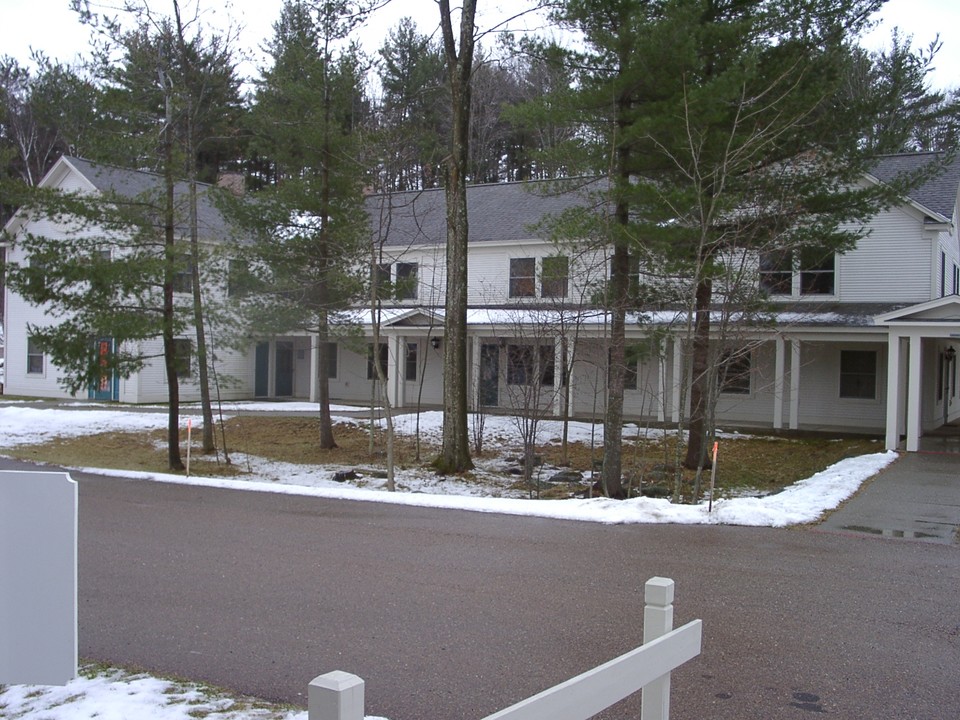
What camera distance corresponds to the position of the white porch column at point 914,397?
60.6ft

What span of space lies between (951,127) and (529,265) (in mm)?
22727

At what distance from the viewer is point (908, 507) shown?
1187 centimetres

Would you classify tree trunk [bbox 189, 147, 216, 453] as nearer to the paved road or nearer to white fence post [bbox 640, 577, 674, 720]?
the paved road

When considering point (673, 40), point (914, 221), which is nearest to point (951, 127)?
point (914, 221)

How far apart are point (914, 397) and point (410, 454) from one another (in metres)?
11.0

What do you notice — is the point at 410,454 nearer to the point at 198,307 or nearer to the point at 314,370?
the point at 198,307

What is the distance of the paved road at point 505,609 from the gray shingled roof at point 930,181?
16484mm

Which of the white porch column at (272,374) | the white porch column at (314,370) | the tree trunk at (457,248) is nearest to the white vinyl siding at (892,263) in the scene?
the tree trunk at (457,248)

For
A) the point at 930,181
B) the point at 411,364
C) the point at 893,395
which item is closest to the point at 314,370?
the point at 411,364

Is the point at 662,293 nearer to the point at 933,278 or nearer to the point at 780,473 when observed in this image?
the point at 780,473

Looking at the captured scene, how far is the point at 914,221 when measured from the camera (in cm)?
2292

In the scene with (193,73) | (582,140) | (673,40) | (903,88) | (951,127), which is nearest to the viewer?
(673,40)

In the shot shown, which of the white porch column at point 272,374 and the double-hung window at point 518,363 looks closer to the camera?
the double-hung window at point 518,363

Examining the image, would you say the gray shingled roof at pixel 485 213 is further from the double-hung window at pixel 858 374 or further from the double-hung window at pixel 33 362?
the double-hung window at pixel 33 362
